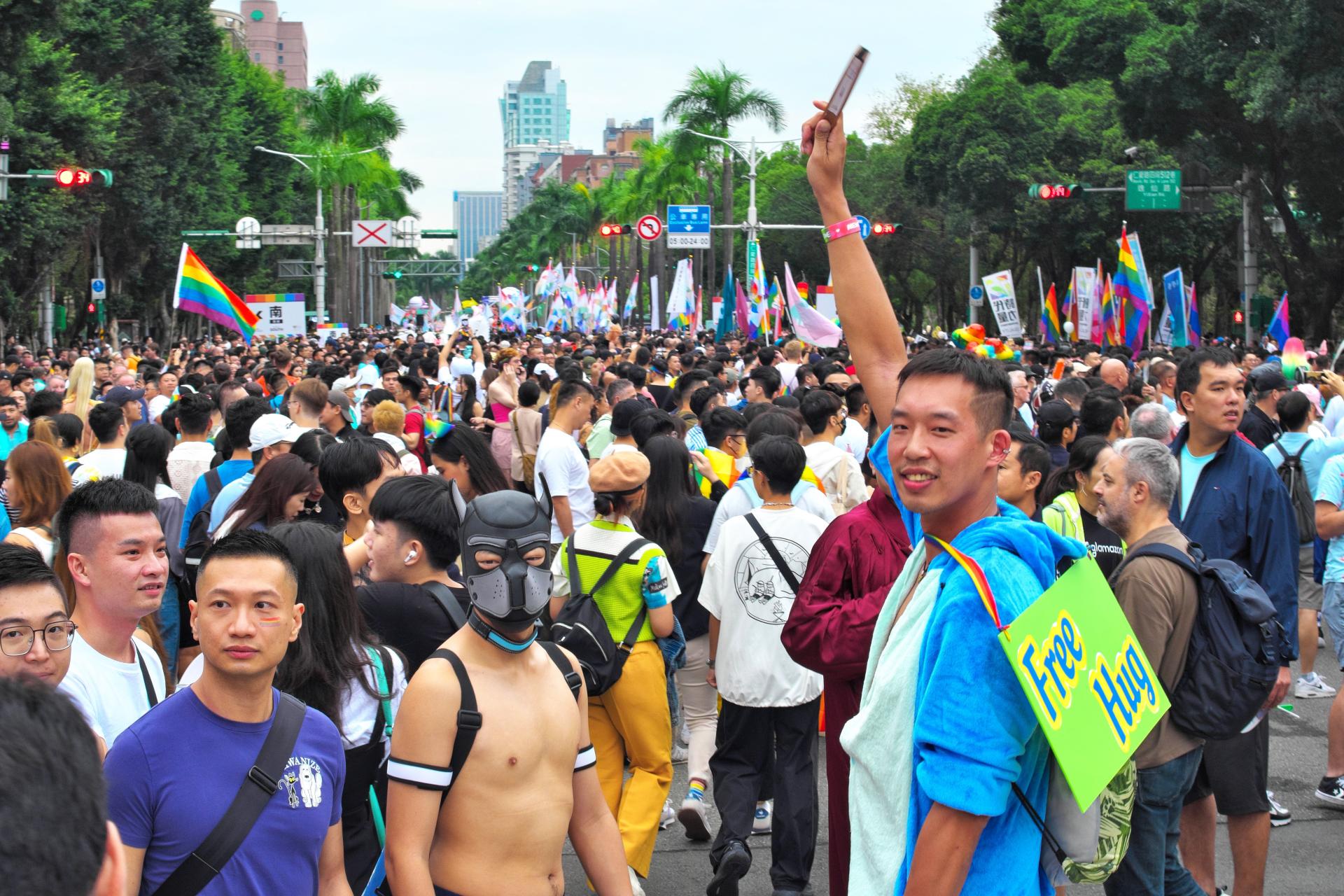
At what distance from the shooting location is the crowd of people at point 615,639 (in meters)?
2.51

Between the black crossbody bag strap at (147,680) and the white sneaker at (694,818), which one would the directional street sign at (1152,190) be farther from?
the black crossbody bag strap at (147,680)

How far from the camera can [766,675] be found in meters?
5.89

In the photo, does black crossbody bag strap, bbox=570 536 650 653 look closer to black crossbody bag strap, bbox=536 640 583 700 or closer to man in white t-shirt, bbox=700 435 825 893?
man in white t-shirt, bbox=700 435 825 893

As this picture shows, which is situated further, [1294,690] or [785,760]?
[1294,690]

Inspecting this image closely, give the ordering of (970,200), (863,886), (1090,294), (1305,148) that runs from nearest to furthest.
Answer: (863,886) < (1090,294) < (1305,148) < (970,200)

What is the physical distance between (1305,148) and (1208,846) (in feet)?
90.9

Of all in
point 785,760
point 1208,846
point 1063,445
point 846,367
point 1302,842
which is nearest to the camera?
point 1208,846

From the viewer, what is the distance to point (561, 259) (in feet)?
390

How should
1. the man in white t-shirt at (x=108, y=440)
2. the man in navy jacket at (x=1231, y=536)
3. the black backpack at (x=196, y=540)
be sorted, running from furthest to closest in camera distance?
the man in white t-shirt at (x=108, y=440), the black backpack at (x=196, y=540), the man in navy jacket at (x=1231, y=536)

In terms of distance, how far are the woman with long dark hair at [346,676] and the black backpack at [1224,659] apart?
252 cm

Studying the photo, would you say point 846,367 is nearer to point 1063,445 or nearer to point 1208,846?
point 1063,445

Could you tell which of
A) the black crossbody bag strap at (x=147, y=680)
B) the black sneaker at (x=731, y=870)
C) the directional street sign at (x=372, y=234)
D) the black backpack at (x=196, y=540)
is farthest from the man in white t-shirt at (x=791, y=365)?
the directional street sign at (x=372, y=234)

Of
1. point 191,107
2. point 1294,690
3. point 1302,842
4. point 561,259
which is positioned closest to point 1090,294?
point 1294,690

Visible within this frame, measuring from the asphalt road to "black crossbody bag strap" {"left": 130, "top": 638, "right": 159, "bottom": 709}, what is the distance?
9.28 ft
